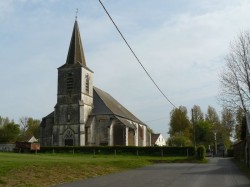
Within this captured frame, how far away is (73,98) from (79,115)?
11.5ft

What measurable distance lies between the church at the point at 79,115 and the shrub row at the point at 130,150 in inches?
274

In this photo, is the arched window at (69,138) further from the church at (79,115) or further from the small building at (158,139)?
the small building at (158,139)

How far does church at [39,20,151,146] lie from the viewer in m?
67.1

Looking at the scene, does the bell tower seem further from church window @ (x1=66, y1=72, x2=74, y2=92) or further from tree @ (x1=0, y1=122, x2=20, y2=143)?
tree @ (x1=0, y1=122, x2=20, y2=143)

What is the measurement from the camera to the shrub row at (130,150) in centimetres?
5481

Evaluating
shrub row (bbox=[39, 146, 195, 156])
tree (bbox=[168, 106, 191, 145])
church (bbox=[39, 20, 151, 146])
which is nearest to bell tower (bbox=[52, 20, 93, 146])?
church (bbox=[39, 20, 151, 146])

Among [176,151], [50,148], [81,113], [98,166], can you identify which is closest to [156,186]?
[98,166]

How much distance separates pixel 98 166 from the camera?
27.3 metres

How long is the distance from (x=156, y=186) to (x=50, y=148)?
146ft

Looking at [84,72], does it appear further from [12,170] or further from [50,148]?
[12,170]

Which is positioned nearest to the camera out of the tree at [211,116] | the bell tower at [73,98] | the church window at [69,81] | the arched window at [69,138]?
the arched window at [69,138]

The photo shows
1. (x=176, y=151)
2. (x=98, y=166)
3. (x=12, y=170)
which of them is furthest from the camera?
(x=176, y=151)

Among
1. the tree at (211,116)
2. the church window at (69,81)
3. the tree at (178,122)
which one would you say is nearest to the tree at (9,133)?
the church window at (69,81)

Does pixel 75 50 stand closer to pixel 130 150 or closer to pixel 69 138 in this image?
pixel 69 138
